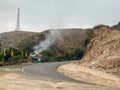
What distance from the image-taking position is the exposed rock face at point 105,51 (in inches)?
1822

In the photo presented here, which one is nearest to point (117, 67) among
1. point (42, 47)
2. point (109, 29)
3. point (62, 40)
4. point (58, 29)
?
point (109, 29)

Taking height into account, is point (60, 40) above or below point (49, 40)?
above

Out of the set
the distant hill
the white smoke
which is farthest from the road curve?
the distant hill

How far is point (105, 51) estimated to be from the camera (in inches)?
2050

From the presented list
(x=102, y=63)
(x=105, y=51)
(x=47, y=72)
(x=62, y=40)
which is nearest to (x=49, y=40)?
(x=62, y=40)

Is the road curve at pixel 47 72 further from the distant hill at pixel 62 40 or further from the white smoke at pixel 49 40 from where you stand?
the distant hill at pixel 62 40

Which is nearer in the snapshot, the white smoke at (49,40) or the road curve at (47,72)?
the road curve at (47,72)

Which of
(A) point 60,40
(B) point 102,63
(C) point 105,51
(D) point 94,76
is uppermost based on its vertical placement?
(A) point 60,40

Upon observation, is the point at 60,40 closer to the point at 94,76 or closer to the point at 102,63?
the point at 102,63

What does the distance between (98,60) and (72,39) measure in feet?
343

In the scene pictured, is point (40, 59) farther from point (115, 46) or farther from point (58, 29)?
point (58, 29)

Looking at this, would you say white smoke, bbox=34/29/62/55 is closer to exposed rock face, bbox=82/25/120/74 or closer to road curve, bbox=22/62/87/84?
exposed rock face, bbox=82/25/120/74

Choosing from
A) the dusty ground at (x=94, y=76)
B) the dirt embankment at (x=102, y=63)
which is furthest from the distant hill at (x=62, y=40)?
the dusty ground at (x=94, y=76)

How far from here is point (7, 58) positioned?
78000mm
